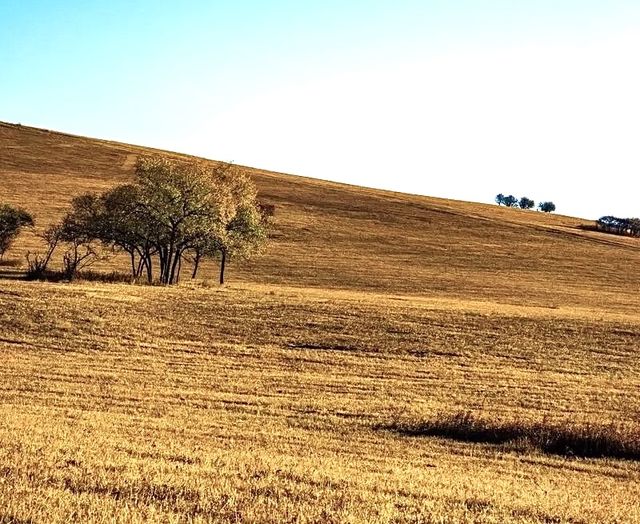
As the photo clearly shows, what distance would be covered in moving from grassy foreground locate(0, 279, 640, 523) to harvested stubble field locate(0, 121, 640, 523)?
2.6 inches

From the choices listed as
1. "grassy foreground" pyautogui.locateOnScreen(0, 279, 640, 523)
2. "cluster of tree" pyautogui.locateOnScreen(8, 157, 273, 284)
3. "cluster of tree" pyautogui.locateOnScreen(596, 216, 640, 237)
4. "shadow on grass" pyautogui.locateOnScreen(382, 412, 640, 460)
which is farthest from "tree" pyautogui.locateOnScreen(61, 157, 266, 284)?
"cluster of tree" pyautogui.locateOnScreen(596, 216, 640, 237)

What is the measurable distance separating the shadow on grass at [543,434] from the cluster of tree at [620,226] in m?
101

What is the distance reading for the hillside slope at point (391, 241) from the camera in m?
62.2

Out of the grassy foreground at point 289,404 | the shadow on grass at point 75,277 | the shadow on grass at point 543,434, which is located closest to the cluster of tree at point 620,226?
the grassy foreground at point 289,404

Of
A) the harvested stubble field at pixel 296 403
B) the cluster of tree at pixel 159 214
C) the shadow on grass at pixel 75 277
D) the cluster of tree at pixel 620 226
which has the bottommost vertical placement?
the shadow on grass at pixel 75 277

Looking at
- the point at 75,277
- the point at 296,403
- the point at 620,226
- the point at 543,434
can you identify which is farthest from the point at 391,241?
the point at 543,434

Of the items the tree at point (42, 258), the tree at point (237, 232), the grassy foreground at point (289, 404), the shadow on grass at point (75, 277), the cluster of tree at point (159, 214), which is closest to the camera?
the grassy foreground at point (289, 404)

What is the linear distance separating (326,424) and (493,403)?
576 centimetres

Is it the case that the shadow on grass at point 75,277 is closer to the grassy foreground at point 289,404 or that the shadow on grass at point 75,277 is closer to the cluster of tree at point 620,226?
the grassy foreground at point 289,404

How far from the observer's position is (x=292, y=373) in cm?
2375

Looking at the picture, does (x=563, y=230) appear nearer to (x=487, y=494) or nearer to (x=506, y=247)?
Answer: (x=506, y=247)

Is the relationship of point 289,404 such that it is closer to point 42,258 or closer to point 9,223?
point 9,223

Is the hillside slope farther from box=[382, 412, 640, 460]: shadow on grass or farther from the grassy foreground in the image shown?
box=[382, 412, 640, 460]: shadow on grass

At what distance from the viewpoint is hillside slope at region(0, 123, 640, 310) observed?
62.2 meters
